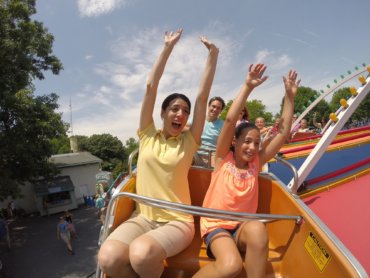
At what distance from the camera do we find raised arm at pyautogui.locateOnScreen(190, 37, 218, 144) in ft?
6.94

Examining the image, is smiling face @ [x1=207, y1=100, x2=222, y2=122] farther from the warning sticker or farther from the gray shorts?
the warning sticker

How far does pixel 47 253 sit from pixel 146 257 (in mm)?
10204

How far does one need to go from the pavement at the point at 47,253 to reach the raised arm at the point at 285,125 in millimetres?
7417

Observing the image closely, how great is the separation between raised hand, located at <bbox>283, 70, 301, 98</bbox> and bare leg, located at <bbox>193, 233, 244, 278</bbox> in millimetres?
1259

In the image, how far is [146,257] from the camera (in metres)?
1.48

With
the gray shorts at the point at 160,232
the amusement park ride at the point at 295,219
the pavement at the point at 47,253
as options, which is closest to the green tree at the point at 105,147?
the pavement at the point at 47,253

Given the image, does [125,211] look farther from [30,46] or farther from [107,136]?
[107,136]

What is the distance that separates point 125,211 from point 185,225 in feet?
1.81

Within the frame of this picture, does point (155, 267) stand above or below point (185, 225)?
below

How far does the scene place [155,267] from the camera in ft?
5.05

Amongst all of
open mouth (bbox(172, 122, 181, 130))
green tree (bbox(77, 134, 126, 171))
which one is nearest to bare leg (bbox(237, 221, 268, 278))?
open mouth (bbox(172, 122, 181, 130))

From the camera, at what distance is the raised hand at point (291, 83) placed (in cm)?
221

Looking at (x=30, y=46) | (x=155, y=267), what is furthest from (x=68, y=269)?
(x=155, y=267)

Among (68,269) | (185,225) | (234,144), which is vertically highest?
(234,144)
